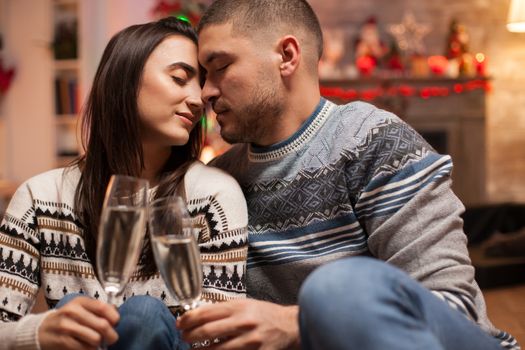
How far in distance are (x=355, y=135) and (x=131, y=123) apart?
47 cm

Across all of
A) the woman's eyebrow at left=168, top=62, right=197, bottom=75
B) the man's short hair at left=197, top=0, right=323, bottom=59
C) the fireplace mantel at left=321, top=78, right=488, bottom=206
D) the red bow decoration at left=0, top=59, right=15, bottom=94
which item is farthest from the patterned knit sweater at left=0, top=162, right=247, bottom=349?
the red bow decoration at left=0, top=59, right=15, bottom=94

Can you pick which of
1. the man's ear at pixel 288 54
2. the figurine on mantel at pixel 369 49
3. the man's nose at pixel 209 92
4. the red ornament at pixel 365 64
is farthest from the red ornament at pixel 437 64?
the man's nose at pixel 209 92

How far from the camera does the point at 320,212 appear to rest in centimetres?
141

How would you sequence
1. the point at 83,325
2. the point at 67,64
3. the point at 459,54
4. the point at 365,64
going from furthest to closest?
1. the point at 67,64
2. the point at 459,54
3. the point at 365,64
4. the point at 83,325

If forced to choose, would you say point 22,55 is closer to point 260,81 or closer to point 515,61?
point 515,61

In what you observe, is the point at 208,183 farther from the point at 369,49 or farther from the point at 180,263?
the point at 369,49

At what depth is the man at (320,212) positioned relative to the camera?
3.10 ft

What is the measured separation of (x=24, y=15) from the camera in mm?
6172

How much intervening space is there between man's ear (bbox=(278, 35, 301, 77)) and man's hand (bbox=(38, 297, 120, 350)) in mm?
751

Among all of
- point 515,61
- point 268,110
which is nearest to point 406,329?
point 268,110

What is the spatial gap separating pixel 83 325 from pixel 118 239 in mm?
152

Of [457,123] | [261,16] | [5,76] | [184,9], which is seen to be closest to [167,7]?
[184,9]

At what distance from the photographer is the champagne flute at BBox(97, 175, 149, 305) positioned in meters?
0.97

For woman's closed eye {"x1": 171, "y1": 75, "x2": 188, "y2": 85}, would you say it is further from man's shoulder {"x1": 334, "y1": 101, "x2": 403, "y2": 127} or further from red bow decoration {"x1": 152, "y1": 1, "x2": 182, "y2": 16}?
red bow decoration {"x1": 152, "y1": 1, "x2": 182, "y2": 16}
